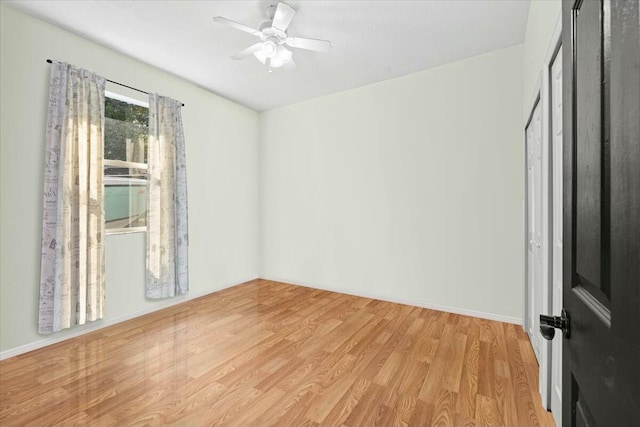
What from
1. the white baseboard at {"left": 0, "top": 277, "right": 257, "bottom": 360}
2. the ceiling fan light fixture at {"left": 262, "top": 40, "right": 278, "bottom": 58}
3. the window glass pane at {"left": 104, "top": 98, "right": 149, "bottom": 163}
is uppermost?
the ceiling fan light fixture at {"left": 262, "top": 40, "right": 278, "bottom": 58}

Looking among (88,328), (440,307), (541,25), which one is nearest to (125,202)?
(88,328)

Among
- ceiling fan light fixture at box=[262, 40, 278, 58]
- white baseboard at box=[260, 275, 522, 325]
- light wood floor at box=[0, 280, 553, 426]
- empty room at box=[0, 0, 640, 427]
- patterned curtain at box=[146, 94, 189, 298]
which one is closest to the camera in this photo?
empty room at box=[0, 0, 640, 427]

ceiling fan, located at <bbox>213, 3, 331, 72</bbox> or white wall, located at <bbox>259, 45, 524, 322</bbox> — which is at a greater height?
ceiling fan, located at <bbox>213, 3, 331, 72</bbox>

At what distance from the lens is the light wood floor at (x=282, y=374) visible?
1693 millimetres

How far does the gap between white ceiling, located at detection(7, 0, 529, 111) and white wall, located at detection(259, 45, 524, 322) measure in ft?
1.34

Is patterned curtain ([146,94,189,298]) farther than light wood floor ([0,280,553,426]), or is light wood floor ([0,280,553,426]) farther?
patterned curtain ([146,94,189,298])

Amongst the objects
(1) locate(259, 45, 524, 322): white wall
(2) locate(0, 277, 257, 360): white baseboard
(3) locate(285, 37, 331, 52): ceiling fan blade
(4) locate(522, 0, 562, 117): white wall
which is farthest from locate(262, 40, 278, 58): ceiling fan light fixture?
(2) locate(0, 277, 257, 360): white baseboard

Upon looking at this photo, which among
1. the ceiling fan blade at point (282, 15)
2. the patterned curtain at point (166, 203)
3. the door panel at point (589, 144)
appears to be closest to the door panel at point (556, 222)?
the door panel at point (589, 144)

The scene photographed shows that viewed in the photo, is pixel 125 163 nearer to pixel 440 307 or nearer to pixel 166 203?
pixel 166 203

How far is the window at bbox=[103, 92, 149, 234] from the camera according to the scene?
10.2 feet

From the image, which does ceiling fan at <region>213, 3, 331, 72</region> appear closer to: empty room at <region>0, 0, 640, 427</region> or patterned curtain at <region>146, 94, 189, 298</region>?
empty room at <region>0, 0, 640, 427</region>

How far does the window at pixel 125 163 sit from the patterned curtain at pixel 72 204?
27 centimetres

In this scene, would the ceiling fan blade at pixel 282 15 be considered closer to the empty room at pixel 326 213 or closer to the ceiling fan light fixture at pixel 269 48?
the empty room at pixel 326 213

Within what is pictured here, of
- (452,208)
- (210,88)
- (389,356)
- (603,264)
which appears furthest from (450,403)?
(210,88)
